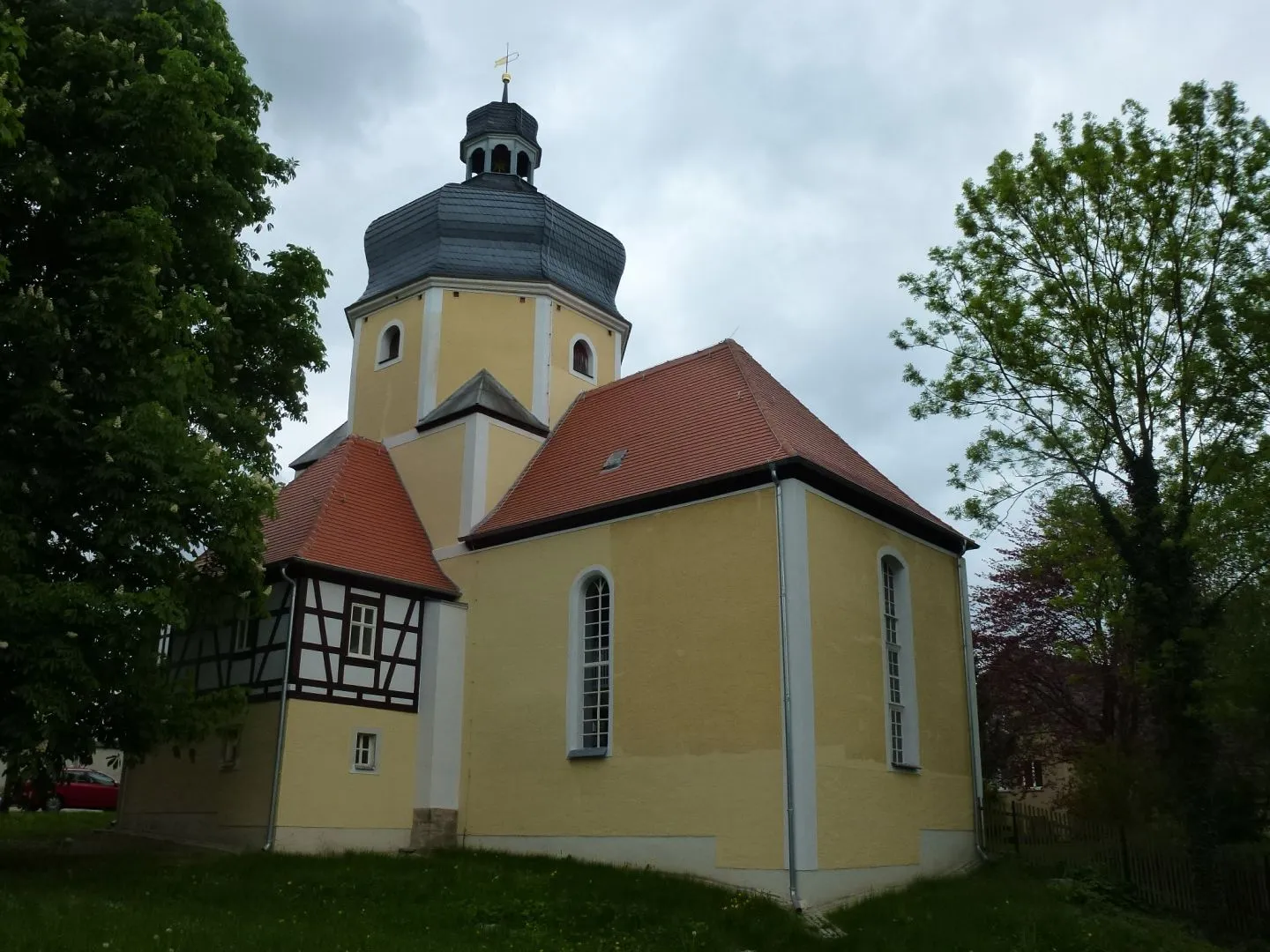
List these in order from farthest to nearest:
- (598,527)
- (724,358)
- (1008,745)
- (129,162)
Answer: (1008,745), (724,358), (598,527), (129,162)

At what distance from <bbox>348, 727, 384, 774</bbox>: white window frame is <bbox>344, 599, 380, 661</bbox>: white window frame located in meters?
1.09

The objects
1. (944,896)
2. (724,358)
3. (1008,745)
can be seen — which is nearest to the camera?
(944,896)

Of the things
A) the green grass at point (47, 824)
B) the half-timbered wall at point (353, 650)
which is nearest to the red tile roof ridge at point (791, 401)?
the half-timbered wall at point (353, 650)

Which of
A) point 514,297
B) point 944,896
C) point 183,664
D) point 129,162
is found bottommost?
point 944,896

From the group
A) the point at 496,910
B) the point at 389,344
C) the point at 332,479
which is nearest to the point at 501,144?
the point at 389,344

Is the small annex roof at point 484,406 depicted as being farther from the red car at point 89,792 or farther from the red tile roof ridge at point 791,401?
the red car at point 89,792

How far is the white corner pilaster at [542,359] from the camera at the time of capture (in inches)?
814

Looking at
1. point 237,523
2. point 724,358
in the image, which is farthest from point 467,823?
point 724,358

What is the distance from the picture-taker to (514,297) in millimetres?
21031

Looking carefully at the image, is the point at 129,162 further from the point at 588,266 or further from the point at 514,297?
the point at 588,266

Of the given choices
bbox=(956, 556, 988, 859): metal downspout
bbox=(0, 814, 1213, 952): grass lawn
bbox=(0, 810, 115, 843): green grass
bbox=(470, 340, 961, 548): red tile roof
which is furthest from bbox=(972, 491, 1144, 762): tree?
bbox=(0, 810, 115, 843): green grass

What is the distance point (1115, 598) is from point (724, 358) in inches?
276

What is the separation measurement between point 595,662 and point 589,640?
14.0 inches

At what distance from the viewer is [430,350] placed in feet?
67.7
